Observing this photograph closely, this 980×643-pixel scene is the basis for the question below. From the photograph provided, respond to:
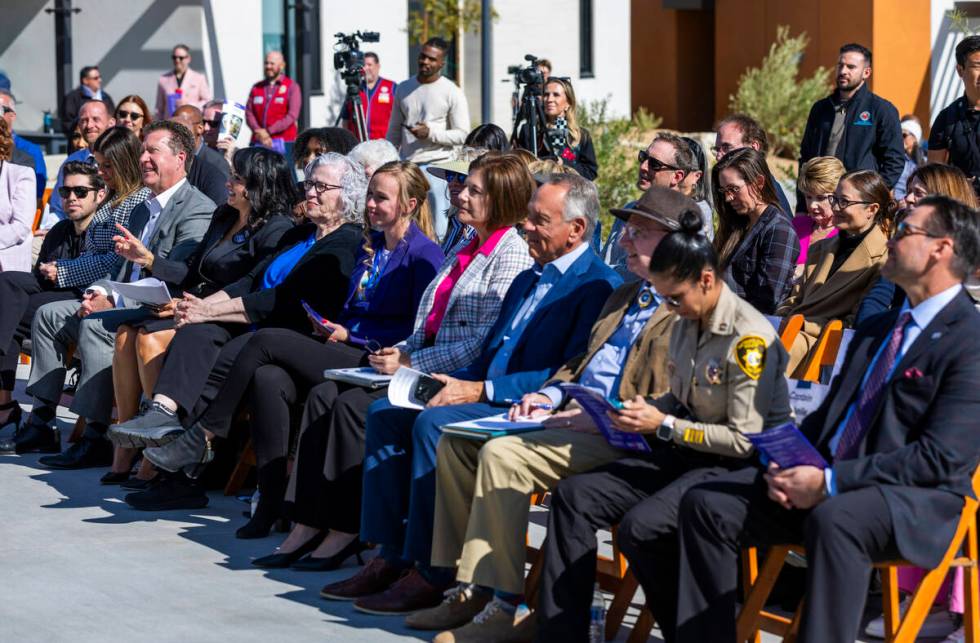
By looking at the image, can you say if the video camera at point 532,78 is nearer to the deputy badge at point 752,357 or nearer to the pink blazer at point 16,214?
the pink blazer at point 16,214

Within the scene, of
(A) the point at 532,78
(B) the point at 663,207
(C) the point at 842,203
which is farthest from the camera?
(A) the point at 532,78

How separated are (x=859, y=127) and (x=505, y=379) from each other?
4329 mm

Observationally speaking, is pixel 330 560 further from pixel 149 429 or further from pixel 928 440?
pixel 928 440

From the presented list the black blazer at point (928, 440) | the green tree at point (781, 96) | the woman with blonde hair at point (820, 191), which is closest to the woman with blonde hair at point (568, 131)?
the woman with blonde hair at point (820, 191)

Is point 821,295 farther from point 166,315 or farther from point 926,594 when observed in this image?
point 166,315

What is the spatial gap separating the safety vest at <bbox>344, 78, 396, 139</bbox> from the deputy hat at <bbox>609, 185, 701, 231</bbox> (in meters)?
7.61

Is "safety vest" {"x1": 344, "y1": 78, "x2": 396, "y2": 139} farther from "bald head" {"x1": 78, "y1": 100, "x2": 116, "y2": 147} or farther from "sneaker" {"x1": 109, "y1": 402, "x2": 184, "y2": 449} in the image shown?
"sneaker" {"x1": 109, "y1": 402, "x2": 184, "y2": 449}

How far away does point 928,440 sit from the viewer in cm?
420

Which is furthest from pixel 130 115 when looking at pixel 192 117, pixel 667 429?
pixel 667 429

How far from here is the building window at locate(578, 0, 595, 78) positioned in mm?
24156

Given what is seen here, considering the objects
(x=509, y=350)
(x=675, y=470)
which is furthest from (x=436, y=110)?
(x=675, y=470)

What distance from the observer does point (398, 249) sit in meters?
6.53

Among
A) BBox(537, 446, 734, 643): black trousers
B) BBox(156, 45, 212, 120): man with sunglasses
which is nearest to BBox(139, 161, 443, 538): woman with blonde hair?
BBox(537, 446, 734, 643): black trousers

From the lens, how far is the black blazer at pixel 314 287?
22.5 ft
